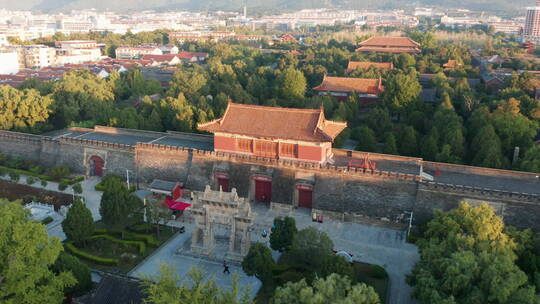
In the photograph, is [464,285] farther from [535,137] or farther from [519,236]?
[535,137]

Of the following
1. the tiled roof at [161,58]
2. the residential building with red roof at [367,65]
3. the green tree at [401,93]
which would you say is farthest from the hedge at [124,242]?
the tiled roof at [161,58]

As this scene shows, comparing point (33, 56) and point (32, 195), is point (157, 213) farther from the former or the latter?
point (33, 56)

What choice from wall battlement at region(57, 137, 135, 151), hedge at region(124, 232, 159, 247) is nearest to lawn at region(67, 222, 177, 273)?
hedge at region(124, 232, 159, 247)

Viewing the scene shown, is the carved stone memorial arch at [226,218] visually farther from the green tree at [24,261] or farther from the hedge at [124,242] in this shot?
→ the green tree at [24,261]

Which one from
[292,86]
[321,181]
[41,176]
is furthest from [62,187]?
[292,86]

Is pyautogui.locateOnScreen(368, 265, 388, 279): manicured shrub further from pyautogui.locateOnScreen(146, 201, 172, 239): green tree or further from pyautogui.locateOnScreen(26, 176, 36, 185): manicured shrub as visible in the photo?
pyautogui.locateOnScreen(26, 176, 36, 185): manicured shrub

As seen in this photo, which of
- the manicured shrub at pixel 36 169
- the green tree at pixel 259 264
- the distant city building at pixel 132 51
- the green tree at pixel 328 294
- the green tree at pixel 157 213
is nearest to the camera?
the green tree at pixel 328 294
